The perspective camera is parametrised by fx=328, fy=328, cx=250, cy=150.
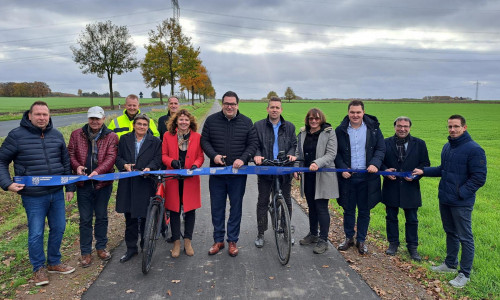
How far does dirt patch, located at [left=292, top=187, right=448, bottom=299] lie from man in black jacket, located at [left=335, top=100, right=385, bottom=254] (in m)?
0.26

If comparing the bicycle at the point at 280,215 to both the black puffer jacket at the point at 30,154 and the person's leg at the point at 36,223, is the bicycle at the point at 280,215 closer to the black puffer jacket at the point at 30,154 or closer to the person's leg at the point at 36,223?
the black puffer jacket at the point at 30,154

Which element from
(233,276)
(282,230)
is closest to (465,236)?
(282,230)

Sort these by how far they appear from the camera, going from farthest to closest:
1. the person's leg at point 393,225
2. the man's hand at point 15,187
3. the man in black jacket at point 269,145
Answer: the man in black jacket at point 269,145
the person's leg at point 393,225
the man's hand at point 15,187

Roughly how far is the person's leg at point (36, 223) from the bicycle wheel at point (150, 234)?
1.39 m

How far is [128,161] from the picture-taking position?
503 centimetres

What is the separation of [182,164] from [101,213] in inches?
55.7

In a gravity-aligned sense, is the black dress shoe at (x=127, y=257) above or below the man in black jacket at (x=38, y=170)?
below

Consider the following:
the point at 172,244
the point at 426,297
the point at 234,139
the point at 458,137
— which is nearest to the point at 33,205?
the point at 172,244

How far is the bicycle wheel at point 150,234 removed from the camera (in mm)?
4355

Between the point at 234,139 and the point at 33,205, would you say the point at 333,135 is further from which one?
the point at 33,205

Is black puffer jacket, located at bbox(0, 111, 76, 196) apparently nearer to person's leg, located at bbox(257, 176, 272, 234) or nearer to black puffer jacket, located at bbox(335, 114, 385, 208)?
person's leg, located at bbox(257, 176, 272, 234)

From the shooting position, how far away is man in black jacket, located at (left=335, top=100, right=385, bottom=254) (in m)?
5.19

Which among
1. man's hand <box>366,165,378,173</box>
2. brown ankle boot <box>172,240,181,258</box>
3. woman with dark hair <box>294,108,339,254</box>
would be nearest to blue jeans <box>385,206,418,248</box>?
man's hand <box>366,165,378,173</box>

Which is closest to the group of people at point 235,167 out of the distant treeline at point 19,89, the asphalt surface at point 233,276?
the asphalt surface at point 233,276
